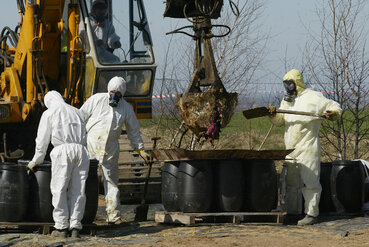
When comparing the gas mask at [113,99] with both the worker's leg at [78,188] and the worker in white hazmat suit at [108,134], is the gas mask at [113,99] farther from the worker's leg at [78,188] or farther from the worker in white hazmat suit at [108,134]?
the worker's leg at [78,188]

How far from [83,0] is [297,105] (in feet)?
12.6

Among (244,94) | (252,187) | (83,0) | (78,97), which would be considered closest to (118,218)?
(252,187)

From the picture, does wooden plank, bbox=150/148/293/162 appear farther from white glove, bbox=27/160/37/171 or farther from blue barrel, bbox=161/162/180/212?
white glove, bbox=27/160/37/171

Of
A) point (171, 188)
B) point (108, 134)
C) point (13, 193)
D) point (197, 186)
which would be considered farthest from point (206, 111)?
point (13, 193)

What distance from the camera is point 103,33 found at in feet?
40.3

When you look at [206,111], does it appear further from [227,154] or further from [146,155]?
[146,155]

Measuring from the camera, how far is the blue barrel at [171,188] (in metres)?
10.1

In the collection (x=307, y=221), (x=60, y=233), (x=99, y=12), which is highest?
(x=99, y=12)

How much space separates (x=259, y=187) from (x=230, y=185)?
37 cm

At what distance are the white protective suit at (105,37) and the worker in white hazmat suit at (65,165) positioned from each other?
3.33 metres

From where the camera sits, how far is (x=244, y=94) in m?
18.0

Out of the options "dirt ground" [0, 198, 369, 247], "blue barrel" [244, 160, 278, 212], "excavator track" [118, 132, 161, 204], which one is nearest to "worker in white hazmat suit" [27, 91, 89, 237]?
"dirt ground" [0, 198, 369, 247]

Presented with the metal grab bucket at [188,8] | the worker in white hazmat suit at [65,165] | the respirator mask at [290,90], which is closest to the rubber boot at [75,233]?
the worker in white hazmat suit at [65,165]

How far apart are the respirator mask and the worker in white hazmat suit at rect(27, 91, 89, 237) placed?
9.86ft
